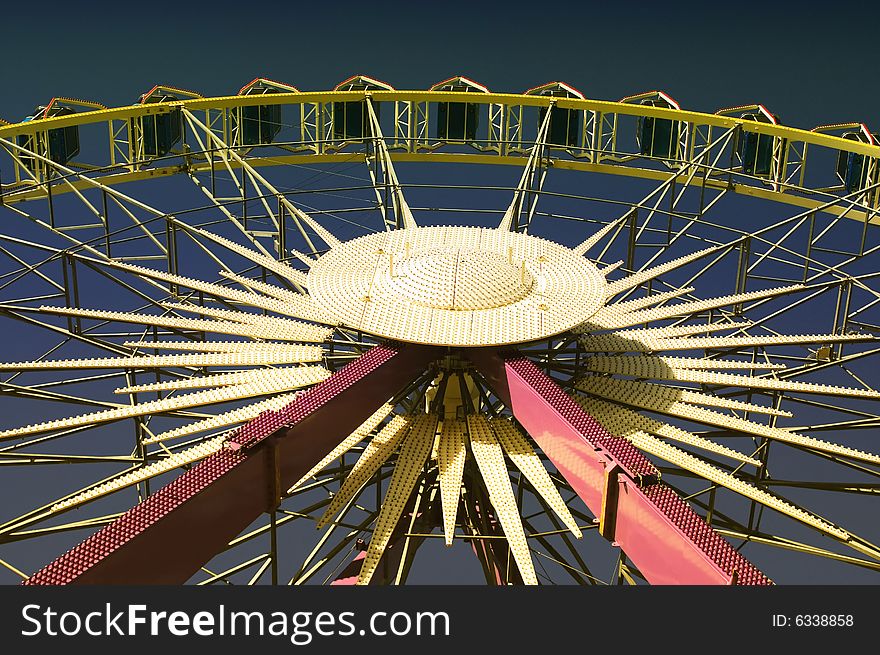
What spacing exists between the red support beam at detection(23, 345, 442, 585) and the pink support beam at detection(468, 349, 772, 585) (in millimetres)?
4217

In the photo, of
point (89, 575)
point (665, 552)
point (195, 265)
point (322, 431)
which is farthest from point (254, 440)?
point (195, 265)

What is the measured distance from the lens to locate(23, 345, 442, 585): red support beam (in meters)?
22.7

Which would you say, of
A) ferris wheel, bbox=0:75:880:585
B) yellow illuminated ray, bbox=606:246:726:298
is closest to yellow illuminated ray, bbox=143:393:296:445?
ferris wheel, bbox=0:75:880:585

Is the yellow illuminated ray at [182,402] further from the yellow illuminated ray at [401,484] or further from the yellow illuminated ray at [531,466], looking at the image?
the yellow illuminated ray at [531,466]

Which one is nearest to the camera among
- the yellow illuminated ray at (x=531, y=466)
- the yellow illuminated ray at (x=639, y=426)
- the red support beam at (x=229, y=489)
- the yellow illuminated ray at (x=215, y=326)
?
the red support beam at (x=229, y=489)

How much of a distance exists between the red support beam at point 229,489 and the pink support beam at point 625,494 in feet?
13.8

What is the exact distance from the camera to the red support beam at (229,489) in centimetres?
2273

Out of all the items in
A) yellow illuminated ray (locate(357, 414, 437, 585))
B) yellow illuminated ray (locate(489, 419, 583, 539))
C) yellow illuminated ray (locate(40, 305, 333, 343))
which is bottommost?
yellow illuminated ray (locate(357, 414, 437, 585))

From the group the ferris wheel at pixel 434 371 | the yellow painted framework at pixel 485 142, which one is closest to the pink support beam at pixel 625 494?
the ferris wheel at pixel 434 371

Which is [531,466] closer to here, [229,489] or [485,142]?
[229,489]

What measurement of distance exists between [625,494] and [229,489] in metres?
9.08

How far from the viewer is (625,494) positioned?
2602cm

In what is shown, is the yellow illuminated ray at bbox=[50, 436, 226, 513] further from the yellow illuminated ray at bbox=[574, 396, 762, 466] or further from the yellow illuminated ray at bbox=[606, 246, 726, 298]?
the yellow illuminated ray at bbox=[606, 246, 726, 298]

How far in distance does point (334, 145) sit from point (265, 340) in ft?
74.5
